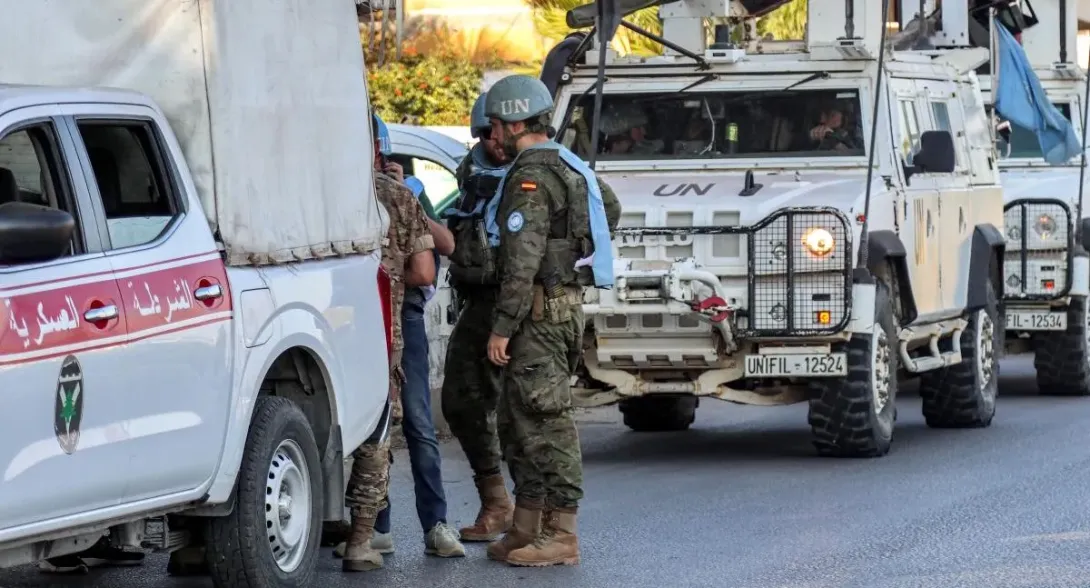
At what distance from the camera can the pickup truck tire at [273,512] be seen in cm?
661

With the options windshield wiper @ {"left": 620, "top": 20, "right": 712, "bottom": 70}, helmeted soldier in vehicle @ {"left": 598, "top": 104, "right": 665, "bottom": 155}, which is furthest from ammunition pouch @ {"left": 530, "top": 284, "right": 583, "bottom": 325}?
helmeted soldier in vehicle @ {"left": 598, "top": 104, "right": 665, "bottom": 155}

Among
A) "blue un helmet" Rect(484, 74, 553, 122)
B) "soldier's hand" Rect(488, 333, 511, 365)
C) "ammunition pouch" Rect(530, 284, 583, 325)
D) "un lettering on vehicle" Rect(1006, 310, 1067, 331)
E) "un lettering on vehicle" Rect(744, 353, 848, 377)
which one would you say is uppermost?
"blue un helmet" Rect(484, 74, 553, 122)

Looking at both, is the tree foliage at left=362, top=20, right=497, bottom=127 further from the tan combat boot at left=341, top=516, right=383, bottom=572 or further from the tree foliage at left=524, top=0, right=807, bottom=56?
the tan combat boot at left=341, top=516, right=383, bottom=572

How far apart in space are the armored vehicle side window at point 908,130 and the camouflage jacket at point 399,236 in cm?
496

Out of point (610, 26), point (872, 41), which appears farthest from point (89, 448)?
point (872, 41)

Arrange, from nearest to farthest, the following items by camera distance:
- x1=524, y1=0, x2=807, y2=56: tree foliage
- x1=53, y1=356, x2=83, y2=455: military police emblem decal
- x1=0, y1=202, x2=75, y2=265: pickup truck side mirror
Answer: x1=0, y1=202, x2=75, y2=265: pickup truck side mirror, x1=53, y1=356, x2=83, y2=455: military police emblem decal, x1=524, y1=0, x2=807, y2=56: tree foliage

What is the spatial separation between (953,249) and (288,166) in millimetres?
7245

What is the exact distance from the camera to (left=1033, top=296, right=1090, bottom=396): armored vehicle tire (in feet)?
52.7

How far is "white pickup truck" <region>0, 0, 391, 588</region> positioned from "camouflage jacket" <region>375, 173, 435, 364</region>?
0.68 feet

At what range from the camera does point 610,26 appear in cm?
1102

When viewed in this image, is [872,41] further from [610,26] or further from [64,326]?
[64,326]

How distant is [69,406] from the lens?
5.54m

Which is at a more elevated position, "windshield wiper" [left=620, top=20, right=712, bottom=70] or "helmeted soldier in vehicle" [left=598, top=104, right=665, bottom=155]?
"windshield wiper" [left=620, top=20, right=712, bottom=70]

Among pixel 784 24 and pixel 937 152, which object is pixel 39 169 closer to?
pixel 937 152
